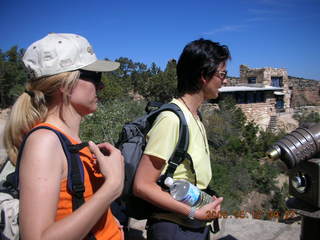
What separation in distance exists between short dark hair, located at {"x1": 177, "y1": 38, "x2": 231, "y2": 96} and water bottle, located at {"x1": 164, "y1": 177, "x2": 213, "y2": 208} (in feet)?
1.92

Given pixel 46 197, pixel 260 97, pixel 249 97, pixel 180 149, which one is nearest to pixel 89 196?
pixel 46 197

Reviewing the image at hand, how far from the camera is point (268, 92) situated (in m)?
22.6

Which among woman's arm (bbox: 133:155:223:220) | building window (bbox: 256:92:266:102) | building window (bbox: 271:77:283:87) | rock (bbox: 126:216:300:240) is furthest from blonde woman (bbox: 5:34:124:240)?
building window (bbox: 271:77:283:87)

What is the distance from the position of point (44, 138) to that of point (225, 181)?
29.6 feet

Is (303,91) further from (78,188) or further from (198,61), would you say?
(78,188)

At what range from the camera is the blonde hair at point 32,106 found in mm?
1167

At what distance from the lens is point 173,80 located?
1845cm

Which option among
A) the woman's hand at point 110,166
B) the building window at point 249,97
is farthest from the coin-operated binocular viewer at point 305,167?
the building window at point 249,97

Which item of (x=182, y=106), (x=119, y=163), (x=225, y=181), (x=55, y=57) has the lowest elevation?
(x=225, y=181)

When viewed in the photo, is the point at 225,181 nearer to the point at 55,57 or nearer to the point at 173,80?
the point at 55,57

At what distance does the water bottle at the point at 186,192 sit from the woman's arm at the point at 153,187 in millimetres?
36

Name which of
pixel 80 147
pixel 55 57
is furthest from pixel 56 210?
pixel 55 57

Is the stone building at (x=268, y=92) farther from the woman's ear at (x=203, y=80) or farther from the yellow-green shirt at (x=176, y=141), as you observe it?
the yellow-green shirt at (x=176, y=141)

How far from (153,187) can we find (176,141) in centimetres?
27
